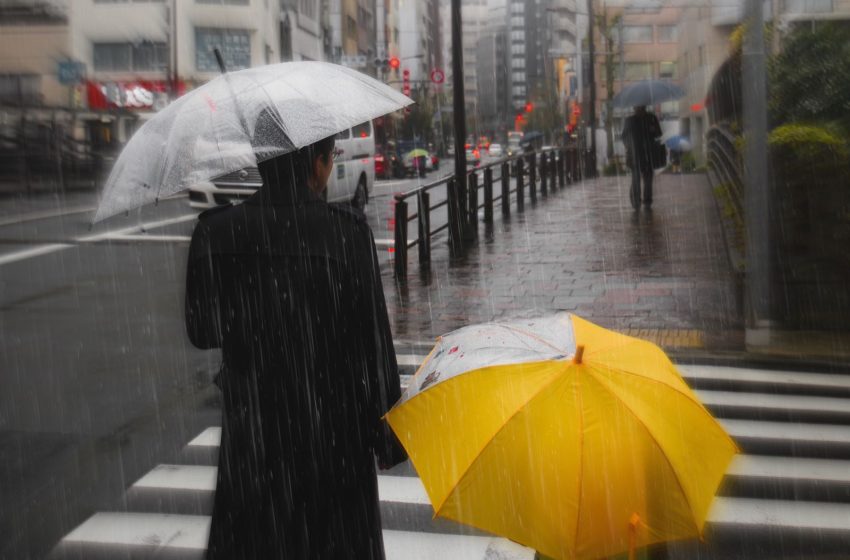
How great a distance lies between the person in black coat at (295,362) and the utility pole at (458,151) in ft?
37.0

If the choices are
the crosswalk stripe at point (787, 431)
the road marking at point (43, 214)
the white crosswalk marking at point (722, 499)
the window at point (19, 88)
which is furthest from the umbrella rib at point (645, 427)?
the window at point (19, 88)

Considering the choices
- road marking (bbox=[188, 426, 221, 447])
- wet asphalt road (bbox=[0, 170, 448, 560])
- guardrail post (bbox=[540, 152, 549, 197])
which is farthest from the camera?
guardrail post (bbox=[540, 152, 549, 197])

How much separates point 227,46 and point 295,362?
49.9 m

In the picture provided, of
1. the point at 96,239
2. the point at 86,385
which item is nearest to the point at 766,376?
the point at 86,385

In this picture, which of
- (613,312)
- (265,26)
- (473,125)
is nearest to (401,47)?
(473,125)

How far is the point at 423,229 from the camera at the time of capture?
11945 mm

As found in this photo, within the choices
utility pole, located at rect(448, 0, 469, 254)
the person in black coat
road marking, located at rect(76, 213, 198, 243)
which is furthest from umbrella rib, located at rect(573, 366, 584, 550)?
road marking, located at rect(76, 213, 198, 243)

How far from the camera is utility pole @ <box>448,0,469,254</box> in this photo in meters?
13.9

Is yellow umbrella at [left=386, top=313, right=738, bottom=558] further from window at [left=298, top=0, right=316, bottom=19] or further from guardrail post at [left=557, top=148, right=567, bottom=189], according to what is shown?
window at [left=298, top=0, right=316, bottom=19]

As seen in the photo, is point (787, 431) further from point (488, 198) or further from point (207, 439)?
point (488, 198)

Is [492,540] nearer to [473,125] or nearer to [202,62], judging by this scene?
[202,62]

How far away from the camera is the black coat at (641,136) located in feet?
53.2

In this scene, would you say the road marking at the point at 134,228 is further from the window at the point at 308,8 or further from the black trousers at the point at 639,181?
the window at the point at 308,8

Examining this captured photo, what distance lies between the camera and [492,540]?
4.45m
